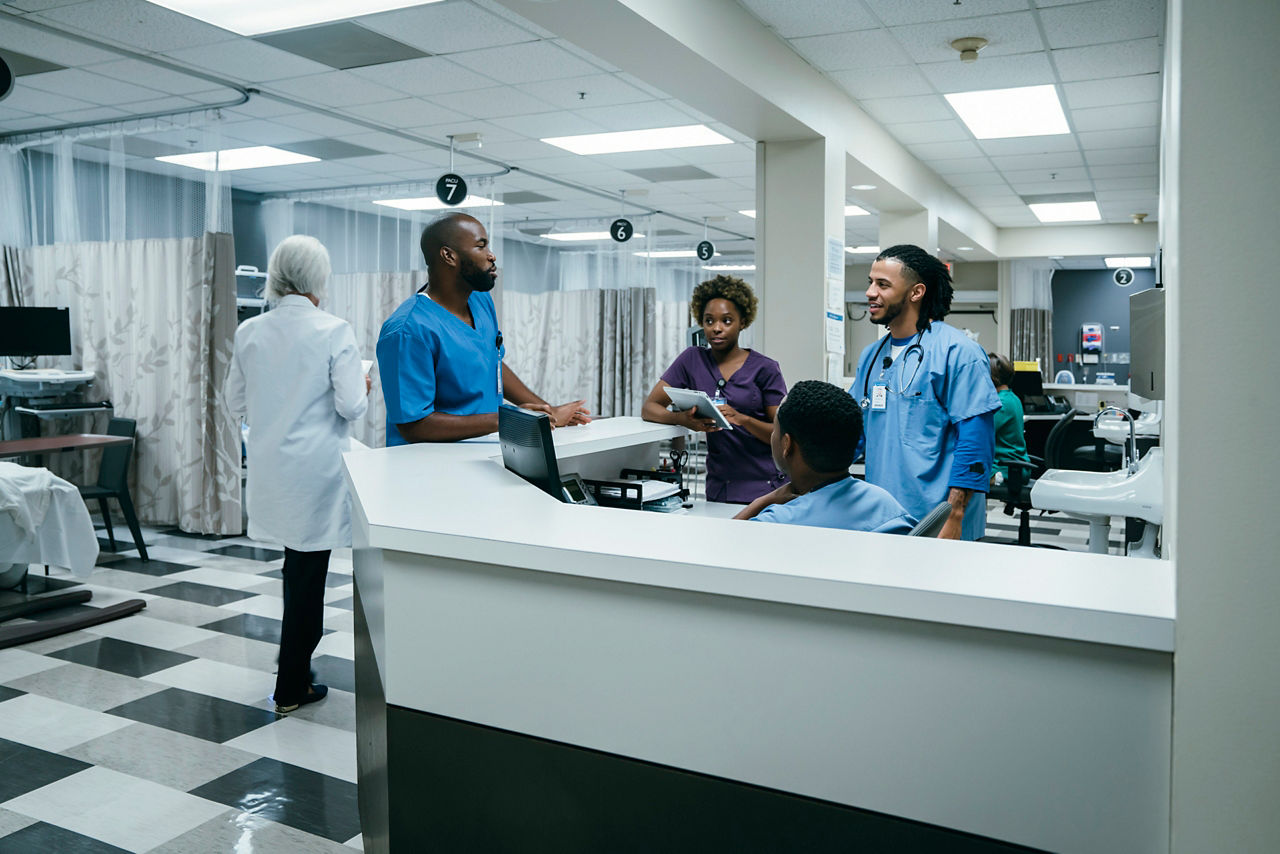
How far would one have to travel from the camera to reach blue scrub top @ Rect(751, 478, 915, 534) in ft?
6.08

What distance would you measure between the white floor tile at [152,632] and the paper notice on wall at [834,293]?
12.1 feet

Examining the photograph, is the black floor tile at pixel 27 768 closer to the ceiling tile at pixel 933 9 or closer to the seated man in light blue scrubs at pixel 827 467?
the seated man in light blue scrubs at pixel 827 467

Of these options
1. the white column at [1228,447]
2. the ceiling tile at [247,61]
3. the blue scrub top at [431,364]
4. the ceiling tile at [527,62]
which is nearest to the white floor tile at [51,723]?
the blue scrub top at [431,364]

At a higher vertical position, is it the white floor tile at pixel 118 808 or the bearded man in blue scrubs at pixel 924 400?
the bearded man in blue scrubs at pixel 924 400

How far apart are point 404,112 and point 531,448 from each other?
5.09 m

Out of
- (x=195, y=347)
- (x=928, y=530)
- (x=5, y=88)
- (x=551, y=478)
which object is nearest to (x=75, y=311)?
(x=195, y=347)

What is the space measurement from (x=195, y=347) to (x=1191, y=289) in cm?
617

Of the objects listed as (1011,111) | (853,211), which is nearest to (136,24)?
(1011,111)

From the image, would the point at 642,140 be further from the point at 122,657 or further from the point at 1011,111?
the point at 122,657

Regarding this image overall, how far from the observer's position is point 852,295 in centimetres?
1775

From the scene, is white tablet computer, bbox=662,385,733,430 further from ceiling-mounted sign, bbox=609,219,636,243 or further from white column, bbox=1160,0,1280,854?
ceiling-mounted sign, bbox=609,219,636,243

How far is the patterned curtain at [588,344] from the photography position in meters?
9.88

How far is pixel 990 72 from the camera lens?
539 cm

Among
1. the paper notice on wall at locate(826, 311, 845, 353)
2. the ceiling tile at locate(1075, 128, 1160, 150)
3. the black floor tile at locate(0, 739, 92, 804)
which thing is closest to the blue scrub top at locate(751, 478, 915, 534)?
the black floor tile at locate(0, 739, 92, 804)
